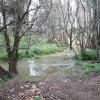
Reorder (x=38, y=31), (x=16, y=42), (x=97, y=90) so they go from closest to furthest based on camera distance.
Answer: (x=97, y=90), (x=38, y=31), (x=16, y=42)

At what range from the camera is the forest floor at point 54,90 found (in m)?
7.37

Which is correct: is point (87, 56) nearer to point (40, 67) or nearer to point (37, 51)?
point (40, 67)

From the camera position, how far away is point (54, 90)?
7980mm

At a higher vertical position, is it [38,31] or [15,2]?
[15,2]

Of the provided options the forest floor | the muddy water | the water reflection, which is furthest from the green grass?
the forest floor

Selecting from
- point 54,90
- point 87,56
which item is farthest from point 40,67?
A: point 54,90

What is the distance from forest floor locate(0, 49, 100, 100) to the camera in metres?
7.37

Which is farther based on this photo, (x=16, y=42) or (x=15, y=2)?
(x=16, y=42)

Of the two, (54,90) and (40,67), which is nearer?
(54,90)

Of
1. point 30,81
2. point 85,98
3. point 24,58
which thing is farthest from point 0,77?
point 24,58

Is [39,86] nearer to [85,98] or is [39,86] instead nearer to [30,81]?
[30,81]

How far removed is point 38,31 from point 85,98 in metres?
4.61

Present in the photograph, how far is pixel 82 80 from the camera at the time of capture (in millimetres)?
9594

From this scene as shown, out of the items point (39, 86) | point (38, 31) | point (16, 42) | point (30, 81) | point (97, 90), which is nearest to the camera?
point (97, 90)
